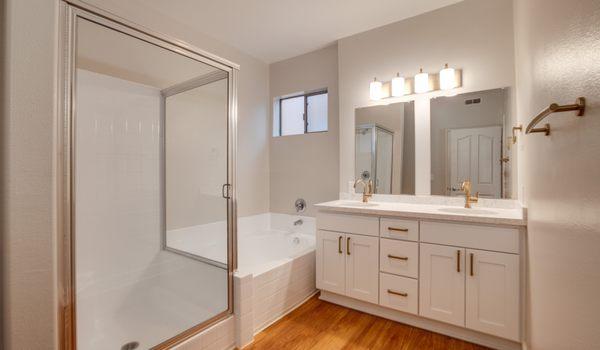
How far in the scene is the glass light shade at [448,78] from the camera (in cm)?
229

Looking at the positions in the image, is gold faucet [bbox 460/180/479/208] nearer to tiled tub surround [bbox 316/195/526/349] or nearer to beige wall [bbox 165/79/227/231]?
tiled tub surround [bbox 316/195/526/349]

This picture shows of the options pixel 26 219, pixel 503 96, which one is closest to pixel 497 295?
pixel 503 96

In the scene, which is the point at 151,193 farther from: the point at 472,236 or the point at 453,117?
the point at 453,117

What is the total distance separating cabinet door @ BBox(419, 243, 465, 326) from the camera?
1.79m

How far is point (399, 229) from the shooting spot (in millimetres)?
2025

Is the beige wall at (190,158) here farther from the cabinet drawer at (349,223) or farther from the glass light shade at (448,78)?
the glass light shade at (448,78)

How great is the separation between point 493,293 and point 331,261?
1134mm

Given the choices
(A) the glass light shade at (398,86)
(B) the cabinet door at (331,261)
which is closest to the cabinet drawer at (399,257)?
(B) the cabinet door at (331,261)

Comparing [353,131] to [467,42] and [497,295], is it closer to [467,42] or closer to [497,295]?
[467,42]

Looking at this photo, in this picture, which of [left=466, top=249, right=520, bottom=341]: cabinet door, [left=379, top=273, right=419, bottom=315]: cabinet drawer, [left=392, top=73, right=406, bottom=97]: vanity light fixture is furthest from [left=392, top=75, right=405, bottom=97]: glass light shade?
[left=379, top=273, right=419, bottom=315]: cabinet drawer

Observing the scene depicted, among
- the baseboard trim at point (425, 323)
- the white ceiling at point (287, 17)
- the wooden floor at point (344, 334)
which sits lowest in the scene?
the wooden floor at point (344, 334)

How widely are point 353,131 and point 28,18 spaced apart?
7.99 ft

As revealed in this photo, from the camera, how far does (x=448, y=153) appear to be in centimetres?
236

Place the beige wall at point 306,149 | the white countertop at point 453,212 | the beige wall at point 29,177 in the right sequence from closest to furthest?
the beige wall at point 29,177, the white countertop at point 453,212, the beige wall at point 306,149
